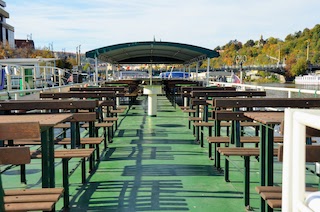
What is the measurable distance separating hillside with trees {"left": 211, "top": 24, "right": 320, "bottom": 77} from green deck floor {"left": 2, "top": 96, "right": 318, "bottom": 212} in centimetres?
10078

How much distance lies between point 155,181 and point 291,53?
137 meters

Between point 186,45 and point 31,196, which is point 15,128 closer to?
point 31,196

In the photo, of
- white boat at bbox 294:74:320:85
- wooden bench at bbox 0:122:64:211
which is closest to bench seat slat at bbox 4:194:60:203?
wooden bench at bbox 0:122:64:211

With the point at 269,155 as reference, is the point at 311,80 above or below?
above

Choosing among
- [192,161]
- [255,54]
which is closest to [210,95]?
[192,161]

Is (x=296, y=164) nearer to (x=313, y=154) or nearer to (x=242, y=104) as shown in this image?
(x=313, y=154)

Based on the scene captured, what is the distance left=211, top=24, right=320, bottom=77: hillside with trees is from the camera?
4483 inches

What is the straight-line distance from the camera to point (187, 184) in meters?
5.10

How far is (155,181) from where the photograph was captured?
524 centimetres

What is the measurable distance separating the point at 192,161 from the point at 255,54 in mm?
154430

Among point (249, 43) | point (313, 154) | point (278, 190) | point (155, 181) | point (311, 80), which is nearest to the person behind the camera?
point (313, 154)

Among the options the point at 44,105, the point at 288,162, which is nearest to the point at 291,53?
the point at 44,105

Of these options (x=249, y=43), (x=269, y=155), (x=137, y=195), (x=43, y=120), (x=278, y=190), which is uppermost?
(x=249, y=43)

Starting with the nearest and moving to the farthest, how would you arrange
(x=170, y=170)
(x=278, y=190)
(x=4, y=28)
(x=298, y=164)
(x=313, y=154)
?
(x=298, y=164), (x=313, y=154), (x=278, y=190), (x=170, y=170), (x=4, y=28)
